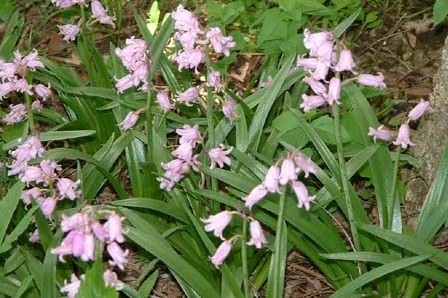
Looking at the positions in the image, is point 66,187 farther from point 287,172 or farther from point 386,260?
point 386,260

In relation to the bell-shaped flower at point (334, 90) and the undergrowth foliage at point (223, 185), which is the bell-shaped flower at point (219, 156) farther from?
the bell-shaped flower at point (334, 90)

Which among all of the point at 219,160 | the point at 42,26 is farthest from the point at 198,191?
the point at 42,26

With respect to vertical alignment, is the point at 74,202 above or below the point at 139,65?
below

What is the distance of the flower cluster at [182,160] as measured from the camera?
143 inches

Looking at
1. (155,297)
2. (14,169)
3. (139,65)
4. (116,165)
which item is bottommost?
(155,297)

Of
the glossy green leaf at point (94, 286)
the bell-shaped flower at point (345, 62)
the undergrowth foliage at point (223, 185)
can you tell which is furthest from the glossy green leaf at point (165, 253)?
the bell-shaped flower at point (345, 62)

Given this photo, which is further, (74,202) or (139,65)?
(74,202)

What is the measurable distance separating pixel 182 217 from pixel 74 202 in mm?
629

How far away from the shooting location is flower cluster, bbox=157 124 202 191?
362cm

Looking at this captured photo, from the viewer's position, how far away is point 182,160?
3697 millimetres

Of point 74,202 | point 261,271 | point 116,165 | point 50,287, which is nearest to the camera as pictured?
point 50,287

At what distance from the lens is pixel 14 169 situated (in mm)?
3877

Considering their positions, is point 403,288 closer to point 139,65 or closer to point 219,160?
point 219,160

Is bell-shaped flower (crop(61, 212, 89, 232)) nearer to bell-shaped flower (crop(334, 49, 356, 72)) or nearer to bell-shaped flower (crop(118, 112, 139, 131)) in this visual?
bell-shaped flower (crop(334, 49, 356, 72))
